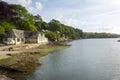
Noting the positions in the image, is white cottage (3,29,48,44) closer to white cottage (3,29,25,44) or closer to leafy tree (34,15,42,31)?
white cottage (3,29,25,44)

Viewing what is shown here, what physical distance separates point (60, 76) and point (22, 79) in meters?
5.09

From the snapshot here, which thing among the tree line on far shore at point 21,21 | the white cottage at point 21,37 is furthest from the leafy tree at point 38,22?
the white cottage at point 21,37

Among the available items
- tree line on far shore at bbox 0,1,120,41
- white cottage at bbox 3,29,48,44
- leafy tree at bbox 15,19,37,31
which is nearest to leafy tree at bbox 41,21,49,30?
tree line on far shore at bbox 0,1,120,41

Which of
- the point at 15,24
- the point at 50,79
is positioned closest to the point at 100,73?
the point at 50,79

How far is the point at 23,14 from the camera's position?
10038 cm

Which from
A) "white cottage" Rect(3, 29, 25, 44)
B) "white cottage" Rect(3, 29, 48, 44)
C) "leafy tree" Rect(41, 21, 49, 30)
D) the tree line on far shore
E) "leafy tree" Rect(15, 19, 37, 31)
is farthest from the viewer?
"leafy tree" Rect(41, 21, 49, 30)

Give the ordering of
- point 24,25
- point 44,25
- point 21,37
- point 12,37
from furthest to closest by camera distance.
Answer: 1. point 44,25
2. point 24,25
3. point 21,37
4. point 12,37

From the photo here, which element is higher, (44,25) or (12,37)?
(44,25)

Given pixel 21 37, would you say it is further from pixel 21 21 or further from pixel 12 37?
pixel 21 21

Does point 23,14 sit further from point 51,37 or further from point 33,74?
point 33,74

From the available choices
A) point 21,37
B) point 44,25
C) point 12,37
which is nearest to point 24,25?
point 21,37

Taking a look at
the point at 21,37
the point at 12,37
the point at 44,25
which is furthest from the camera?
the point at 44,25

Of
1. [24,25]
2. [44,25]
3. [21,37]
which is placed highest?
[44,25]

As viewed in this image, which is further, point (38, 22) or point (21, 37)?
point (38, 22)
